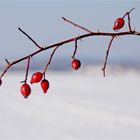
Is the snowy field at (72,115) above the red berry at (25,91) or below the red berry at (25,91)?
below

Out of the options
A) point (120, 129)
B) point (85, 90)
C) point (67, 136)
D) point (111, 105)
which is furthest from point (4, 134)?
point (85, 90)

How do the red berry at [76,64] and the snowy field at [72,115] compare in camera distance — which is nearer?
the red berry at [76,64]

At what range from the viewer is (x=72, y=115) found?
1068 centimetres

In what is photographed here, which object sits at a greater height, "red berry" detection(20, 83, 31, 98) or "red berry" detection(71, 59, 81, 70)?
"red berry" detection(71, 59, 81, 70)

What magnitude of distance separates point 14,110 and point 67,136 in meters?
3.74

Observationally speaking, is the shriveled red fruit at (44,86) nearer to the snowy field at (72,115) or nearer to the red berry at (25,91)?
the red berry at (25,91)

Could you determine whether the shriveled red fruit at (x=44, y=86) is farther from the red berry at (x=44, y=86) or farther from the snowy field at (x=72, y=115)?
the snowy field at (x=72, y=115)

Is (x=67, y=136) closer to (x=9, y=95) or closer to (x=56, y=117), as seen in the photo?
(x=56, y=117)

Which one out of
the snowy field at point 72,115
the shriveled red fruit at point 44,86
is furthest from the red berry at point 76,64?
the snowy field at point 72,115

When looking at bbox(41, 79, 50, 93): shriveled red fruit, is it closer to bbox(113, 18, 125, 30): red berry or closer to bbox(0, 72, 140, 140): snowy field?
bbox(113, 18, 125, 30): red berry

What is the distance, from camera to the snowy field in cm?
829

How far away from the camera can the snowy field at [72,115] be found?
326 inches

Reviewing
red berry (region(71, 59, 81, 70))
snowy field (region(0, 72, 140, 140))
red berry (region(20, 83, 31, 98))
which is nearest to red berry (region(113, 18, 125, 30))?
red berry (region(71, 59, 81, 70))

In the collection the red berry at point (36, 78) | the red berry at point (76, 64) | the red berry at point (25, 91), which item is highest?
the red berry at point (76, 64)
